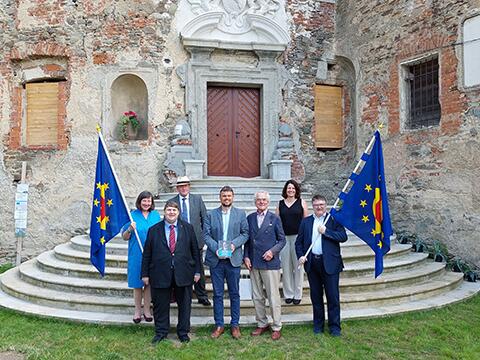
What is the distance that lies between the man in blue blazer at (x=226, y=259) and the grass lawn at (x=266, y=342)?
0.27 m

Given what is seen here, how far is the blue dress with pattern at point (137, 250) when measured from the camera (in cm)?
511

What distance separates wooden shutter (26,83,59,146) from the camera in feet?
31.8

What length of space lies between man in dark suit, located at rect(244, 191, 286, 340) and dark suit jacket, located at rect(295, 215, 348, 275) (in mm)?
279

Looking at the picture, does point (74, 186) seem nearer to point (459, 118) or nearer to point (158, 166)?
point (158, 166)

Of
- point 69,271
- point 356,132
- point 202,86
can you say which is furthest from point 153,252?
point 356,132

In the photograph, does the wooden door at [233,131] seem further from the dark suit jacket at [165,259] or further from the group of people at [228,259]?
the dark suit jacket at [165,259]

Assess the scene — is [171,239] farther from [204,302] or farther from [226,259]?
[204,302]

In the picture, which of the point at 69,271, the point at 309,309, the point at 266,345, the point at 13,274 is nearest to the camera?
the point at 266,345

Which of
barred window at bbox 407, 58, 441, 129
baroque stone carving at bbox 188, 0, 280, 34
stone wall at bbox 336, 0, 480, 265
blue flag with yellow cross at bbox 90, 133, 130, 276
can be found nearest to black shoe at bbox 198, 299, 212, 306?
blue flag with yellow cross at bbox 90, 133, 130, 276

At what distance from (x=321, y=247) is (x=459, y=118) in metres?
4.30

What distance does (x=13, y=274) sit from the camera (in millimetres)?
7195

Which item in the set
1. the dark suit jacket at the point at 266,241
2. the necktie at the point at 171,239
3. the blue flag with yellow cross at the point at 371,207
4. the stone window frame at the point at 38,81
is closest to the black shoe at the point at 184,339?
the necktie at the point at 171,239

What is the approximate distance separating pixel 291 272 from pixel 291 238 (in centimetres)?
43

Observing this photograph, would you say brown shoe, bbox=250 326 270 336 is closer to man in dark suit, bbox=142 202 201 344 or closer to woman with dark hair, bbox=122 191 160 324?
man in dark suit, bbox=142 202 201 344
